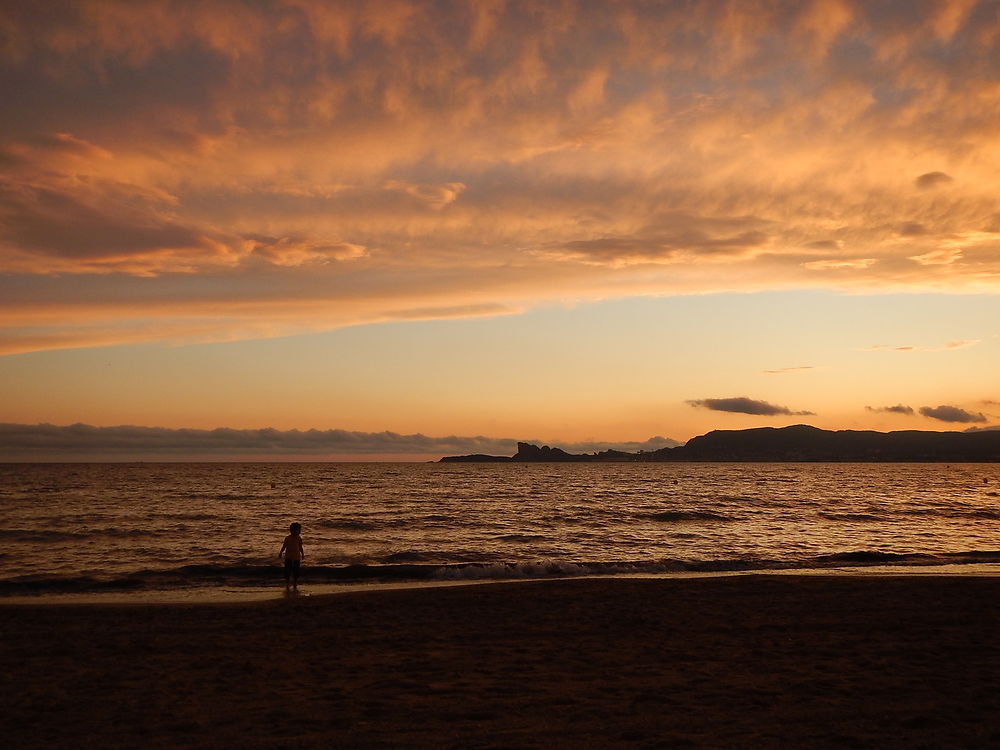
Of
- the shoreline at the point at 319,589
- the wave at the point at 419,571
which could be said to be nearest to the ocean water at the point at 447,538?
the wave at the point at 419,571

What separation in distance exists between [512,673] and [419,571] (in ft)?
50.5

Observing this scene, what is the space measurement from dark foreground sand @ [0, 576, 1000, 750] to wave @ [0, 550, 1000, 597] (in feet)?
17.4

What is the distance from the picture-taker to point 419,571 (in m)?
25.9

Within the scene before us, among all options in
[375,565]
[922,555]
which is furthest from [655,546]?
[375,565]

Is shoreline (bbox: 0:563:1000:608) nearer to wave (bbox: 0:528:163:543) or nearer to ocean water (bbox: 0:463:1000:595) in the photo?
ocean water (bbox: 0:463:1000:595)

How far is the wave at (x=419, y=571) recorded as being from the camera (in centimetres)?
2289

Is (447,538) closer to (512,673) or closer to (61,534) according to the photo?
(61,534)

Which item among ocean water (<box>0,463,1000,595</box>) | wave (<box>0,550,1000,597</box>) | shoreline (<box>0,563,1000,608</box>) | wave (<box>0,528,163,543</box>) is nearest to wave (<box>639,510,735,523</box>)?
ocean water (<box>0,463,1000,595</box>)

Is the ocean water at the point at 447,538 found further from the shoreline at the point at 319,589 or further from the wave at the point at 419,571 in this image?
the shoreline at the point at 319,589

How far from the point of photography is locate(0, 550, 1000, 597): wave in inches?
901

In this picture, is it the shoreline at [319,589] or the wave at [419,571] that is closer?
the shoreline at [319,589]

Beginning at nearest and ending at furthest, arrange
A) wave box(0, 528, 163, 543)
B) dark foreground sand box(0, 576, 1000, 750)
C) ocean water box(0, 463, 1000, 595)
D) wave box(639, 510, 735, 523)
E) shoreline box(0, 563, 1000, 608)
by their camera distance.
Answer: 1. dark foreground sand box(0, 576, 1000, 750)
2. shoreline box(0, 563, 1000, 608)
3. ocean water box(0, 463, 1000, 595)
4. wave box(0, 528, 163, 543)
5. wave box(639, 510, 735, 523)

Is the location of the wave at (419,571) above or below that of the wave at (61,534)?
above

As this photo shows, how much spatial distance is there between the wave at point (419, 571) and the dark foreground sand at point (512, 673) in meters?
5.30
